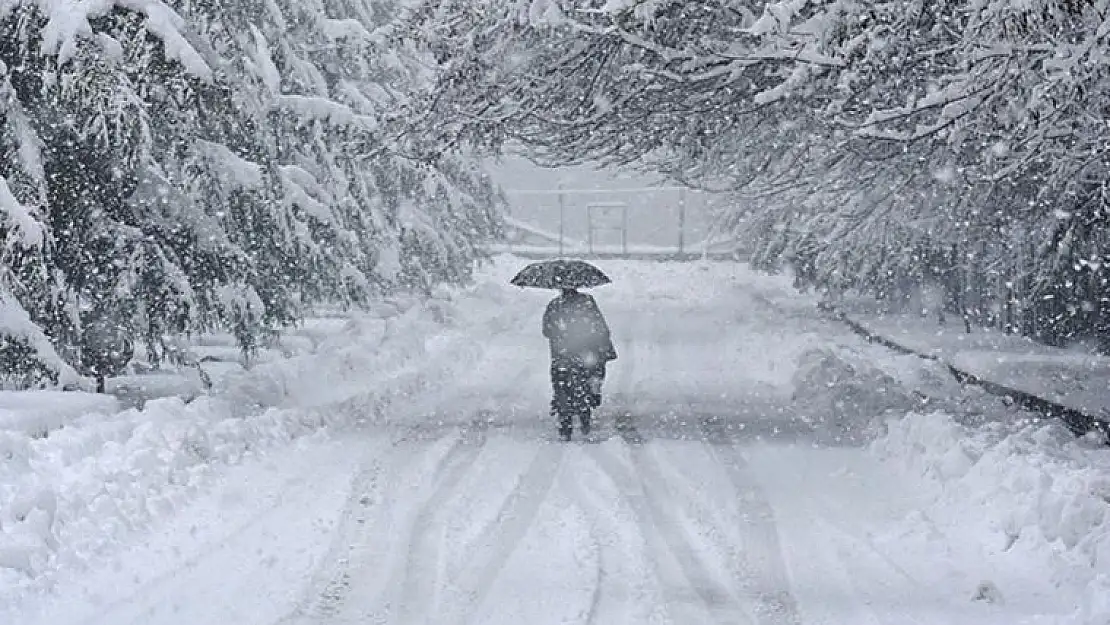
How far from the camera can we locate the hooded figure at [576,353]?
12609 mm

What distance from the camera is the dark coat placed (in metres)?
13.0

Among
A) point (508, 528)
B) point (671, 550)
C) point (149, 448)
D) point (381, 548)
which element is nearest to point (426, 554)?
point (381, 548)

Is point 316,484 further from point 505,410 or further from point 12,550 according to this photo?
point 505,410

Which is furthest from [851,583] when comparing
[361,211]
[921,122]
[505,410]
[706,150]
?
[361,211]

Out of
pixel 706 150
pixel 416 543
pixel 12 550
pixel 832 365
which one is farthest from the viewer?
pixel 832 365

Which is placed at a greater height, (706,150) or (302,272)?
(706,150)

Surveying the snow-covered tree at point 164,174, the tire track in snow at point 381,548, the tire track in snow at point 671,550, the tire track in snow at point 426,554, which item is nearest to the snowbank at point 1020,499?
the tire track in snow at point 671,550

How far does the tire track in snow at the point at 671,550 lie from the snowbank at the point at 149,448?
338cm

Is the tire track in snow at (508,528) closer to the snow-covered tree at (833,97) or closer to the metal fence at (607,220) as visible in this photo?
the snow-covered tree at (833,97)

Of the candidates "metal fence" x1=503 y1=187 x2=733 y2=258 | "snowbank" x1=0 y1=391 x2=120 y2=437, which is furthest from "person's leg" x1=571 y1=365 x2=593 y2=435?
"metal fence" x1=503 y1=187 x2=733 y2=258

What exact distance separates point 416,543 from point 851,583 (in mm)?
2810

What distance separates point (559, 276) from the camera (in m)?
13.2

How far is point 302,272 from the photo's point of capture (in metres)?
15.3

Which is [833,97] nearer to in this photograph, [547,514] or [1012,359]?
[547,514]
